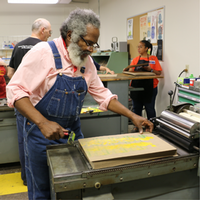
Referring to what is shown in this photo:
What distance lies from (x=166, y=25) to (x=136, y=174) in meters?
3.39

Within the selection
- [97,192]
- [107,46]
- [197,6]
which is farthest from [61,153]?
[107,46]

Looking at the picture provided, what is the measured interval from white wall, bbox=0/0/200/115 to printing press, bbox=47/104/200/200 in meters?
1.42

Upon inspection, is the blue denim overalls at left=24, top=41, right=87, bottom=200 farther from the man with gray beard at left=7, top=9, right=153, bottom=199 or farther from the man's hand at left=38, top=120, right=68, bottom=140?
the man's hand at left=38, top=120, right=68, bottom=140

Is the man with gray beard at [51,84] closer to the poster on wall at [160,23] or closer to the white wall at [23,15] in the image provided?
the poster on wall at [160,23]

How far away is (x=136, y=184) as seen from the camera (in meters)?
1.10

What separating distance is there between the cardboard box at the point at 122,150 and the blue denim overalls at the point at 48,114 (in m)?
0.26

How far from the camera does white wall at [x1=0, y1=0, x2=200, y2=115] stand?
11.0 ft

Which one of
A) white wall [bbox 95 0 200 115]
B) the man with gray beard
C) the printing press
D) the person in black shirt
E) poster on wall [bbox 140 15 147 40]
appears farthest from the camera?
poster on wall [bbox 140 15 147 40]

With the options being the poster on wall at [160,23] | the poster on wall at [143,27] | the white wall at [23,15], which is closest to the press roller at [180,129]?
the poster on wall at [160,23]

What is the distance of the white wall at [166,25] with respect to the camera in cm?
335

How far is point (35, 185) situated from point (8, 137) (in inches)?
59.1

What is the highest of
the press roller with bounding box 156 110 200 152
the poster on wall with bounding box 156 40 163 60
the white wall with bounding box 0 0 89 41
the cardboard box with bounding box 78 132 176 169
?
the white wall with bounding box 0 0 89 41

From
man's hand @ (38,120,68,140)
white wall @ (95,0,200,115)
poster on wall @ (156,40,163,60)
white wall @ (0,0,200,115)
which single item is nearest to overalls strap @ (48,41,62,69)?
man's hand @ (38,120,68,140)

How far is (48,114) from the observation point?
1.39 m
